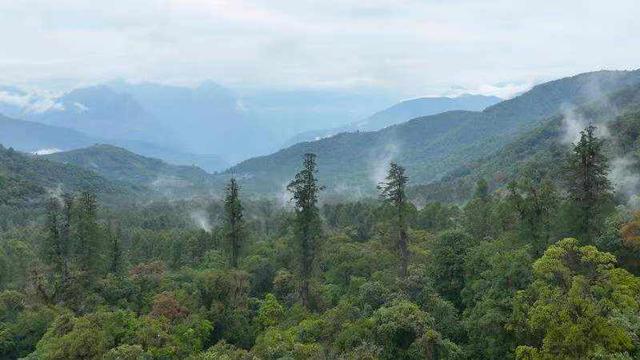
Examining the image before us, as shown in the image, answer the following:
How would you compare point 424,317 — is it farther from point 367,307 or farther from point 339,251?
point 339,251

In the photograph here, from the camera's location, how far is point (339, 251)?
65.9m

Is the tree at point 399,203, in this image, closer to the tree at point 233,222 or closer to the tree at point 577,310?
the tree at point 233,222

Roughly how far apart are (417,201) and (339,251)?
12930 cm

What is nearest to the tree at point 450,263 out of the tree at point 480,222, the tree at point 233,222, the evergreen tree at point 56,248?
the tree at point 480,222

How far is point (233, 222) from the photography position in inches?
2299

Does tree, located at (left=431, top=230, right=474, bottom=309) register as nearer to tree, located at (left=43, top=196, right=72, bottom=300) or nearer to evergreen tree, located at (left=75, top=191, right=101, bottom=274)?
evergreen tree, located at (left=75, top=191, right=101, bottom=274)

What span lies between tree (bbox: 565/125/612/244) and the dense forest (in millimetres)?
100

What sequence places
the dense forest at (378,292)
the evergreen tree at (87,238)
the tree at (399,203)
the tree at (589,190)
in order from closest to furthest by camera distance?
the dense forest at (378,292) → the tree at (589,190) → the tree at (399,203) → the evergreen tree at (87,238)

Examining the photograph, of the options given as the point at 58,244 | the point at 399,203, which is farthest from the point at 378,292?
the point at 58,244

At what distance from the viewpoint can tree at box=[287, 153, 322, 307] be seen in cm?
5206

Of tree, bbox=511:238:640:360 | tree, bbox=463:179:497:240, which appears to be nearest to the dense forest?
tree, bbox=511:238:640:360

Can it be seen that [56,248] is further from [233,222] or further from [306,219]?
[306,219]

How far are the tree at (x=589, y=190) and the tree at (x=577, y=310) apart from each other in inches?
226

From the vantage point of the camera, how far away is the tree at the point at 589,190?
41406 millimetres
